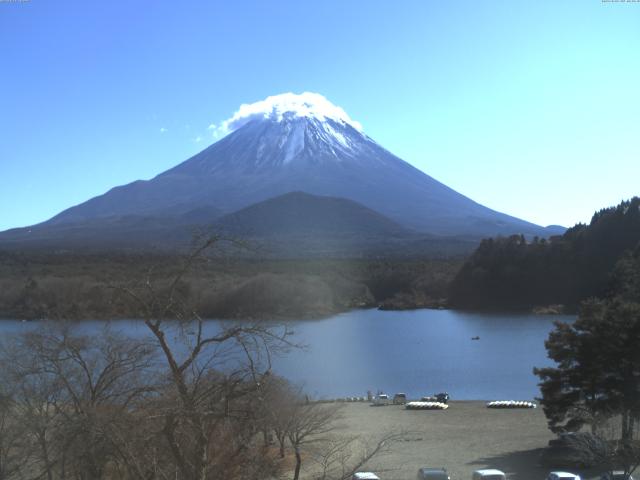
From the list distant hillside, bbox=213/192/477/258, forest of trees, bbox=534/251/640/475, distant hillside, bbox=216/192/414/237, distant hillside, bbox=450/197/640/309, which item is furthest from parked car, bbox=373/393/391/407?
distant hillside, bbox=216/192/414/237

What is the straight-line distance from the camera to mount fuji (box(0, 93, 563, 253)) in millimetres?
79062

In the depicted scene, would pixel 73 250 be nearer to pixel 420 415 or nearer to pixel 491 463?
pixel 420 415

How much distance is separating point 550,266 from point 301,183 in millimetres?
43237

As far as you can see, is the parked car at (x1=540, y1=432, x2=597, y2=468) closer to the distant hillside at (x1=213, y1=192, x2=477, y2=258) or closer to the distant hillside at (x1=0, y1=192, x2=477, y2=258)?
the distant hillside at (x1=0, y1=192, x2=477, y2=258)

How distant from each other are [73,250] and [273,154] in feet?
150

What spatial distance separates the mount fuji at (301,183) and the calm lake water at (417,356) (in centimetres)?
3876

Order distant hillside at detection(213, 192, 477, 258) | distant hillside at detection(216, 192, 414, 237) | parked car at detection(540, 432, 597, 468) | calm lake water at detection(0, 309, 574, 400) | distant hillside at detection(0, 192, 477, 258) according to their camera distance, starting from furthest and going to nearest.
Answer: distant hillside at detection(216, 192, 414, 237)
distant hillside at detection(213, 192, 477, 258)
distant hillside at detection(0, 192, 477, 258)
calm lake water at detection(0, 309, 574, 400)
parked car at detection(540, 432, 597, 468)

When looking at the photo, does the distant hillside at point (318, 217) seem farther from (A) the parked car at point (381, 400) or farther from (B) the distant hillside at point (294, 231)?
(A) the parked car at point (381, 400)

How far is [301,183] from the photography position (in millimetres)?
83500

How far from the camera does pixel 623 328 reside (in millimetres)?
10422

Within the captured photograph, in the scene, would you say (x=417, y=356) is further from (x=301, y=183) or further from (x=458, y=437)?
(x=301, y=183)

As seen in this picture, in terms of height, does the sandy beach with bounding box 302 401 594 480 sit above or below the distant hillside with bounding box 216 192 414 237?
below

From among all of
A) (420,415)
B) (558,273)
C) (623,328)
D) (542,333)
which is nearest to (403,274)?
(558,273)

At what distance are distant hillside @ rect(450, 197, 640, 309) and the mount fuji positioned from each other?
100 feet
